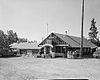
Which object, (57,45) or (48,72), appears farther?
(57,45)

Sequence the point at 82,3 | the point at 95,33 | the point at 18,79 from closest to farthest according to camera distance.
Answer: the point at 18,79 → the point at 82,3 → the point at 95,33

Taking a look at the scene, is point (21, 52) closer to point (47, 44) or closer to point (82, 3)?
point (47, 44)

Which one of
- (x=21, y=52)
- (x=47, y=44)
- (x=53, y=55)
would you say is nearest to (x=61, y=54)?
(x=53, y=55)

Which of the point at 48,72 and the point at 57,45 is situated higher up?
the point at 57,45

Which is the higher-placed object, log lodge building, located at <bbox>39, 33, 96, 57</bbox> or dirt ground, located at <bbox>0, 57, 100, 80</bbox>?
log lodge building, located at <bbox>39, 33, 96, 57</bbox>

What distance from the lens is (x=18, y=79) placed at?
31.2 ft

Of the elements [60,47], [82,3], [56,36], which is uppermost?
[82,3]

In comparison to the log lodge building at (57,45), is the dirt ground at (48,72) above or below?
below

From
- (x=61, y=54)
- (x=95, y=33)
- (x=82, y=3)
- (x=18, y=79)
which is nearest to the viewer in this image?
(x=18, y=79)

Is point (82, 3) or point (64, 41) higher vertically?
point (82, 3)

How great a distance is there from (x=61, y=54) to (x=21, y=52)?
14319 mm

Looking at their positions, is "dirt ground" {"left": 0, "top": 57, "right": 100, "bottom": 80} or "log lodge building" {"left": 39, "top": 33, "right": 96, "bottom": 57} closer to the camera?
"dirt ground" {"left": 0, "top": 57, "right": 100, "bottom": 80}

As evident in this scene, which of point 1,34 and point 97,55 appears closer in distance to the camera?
point 97,55

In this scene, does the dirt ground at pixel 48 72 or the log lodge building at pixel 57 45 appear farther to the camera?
the log lodge building at pixel 57 45
